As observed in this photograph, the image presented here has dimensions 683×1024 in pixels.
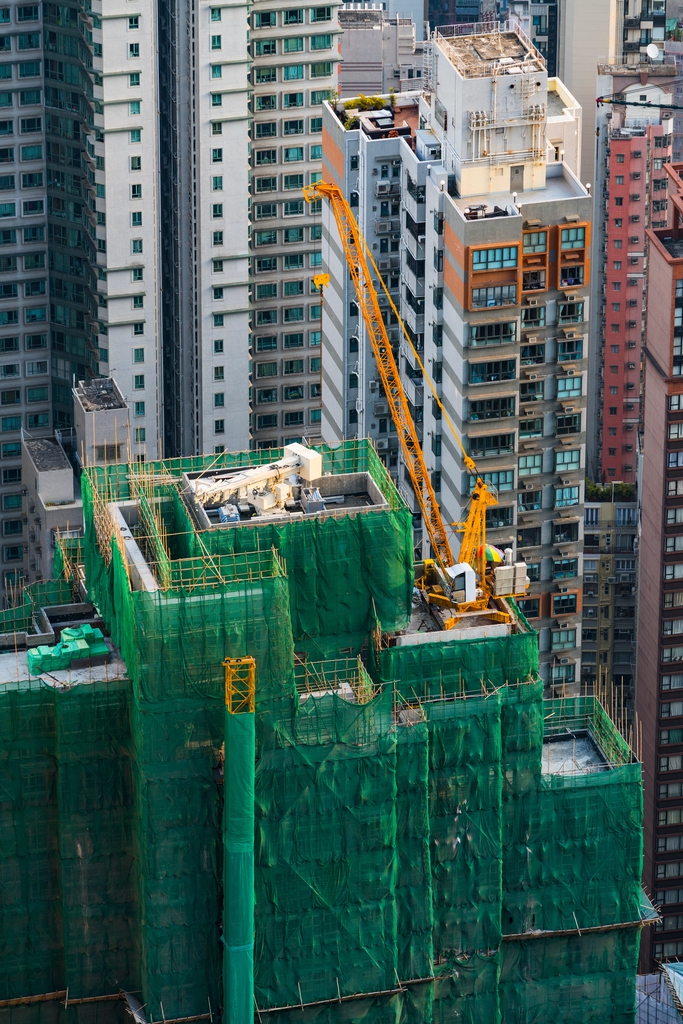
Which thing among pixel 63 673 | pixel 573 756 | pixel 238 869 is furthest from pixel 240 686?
pixel 573 756

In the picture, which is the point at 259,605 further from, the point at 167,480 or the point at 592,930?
the point at 592,930

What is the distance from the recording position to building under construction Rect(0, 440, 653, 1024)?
155125mm

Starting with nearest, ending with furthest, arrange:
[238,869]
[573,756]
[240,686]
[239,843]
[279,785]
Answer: [240,686]
[239,843]
[238,869]
[279,785]
[573,756]

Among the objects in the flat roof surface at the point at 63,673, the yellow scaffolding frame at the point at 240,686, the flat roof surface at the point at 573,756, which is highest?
the yellow scaffolding frame at the point at 240,686

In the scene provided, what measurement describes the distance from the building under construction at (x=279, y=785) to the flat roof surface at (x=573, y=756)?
3241mm

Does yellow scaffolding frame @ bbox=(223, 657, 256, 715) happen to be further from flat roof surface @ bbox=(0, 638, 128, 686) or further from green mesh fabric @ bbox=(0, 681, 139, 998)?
flat roof surface @ bbox=(0, 638, 128, 686)

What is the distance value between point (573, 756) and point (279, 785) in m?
27.3

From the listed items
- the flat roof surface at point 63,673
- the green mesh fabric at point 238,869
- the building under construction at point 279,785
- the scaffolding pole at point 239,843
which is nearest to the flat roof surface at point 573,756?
the building under construction at point 279,785

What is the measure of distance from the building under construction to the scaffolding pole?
6.9 inches

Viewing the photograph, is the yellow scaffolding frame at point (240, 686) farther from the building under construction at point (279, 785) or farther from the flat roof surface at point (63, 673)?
the flat roof surface at point (63, 673)

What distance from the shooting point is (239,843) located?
6068 inches

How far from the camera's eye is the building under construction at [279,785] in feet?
509

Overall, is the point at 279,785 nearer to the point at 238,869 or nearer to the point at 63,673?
the point at 238,869

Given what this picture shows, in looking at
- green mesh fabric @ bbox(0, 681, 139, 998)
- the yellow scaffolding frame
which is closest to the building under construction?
green mesh fabric @ bbox(0, 681, 139, 998)
